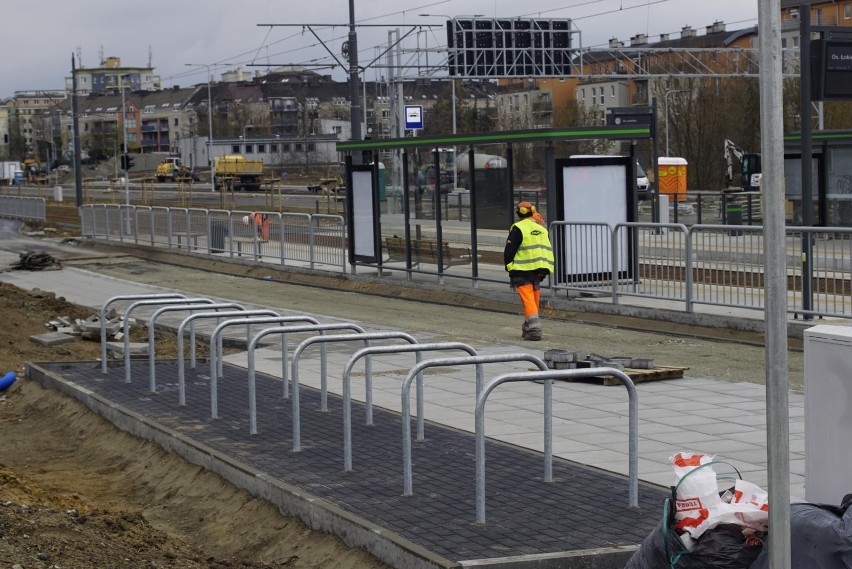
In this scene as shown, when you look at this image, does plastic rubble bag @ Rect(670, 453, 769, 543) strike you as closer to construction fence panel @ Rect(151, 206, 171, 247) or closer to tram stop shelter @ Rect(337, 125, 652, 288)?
tram stop shelter @ Rect(337, 125, 652, 288)

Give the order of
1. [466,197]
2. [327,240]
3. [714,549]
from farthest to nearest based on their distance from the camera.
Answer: [327,240]
[466,197]
[714,549]

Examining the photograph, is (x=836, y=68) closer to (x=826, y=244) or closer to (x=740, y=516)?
(x=826, y=244)

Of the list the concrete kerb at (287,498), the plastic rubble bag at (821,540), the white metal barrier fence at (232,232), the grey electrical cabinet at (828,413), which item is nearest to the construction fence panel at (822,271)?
the concrete kerb at (287,498)

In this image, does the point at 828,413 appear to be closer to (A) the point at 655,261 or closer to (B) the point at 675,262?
Answer: (B) the point at 675,262

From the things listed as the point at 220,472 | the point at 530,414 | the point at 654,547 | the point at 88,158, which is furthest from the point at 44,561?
the point at 88,158

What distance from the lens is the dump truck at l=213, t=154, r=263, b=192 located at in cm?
8044

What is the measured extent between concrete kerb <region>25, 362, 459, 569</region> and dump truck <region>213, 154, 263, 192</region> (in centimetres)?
6990

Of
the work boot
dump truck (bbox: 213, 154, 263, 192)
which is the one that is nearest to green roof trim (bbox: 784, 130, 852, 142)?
the work boot

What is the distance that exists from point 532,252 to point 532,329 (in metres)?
0.96

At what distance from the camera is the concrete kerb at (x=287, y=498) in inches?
247

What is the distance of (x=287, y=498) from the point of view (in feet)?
24.8

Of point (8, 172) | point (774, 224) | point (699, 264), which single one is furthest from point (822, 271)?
point (8, 172)

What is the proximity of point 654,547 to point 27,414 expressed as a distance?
27.1ft

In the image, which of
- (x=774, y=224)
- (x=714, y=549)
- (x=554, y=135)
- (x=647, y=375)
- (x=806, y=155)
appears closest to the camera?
(x=774, y=224)
